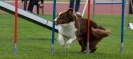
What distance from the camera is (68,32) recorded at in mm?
9289

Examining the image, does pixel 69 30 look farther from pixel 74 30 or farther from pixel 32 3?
pixel 32 3

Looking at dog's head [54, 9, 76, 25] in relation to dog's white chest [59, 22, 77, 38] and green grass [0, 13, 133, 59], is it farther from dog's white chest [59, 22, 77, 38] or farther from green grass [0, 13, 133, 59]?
green grass [0, 13, 133, 59]

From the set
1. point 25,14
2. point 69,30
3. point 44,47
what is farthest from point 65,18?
point 25,14

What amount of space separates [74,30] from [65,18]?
335mm

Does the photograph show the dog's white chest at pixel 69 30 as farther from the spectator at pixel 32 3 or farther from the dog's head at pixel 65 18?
the spectator at pixel 32 3

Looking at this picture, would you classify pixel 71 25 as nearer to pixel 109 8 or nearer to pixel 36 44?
pixel 36 44

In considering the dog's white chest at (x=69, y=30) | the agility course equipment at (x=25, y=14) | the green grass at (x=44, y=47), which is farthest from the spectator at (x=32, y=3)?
the dog's white chest at (x=69, y=30)

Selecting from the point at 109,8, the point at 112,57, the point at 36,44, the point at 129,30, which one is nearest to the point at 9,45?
the point at 36,44

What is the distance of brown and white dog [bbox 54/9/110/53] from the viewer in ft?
29.9

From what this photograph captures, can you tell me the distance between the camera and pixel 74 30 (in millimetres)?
9312

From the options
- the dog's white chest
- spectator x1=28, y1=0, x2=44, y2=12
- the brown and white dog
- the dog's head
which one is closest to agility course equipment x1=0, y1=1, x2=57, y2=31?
the brown and white dog

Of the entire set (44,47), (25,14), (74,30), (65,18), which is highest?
(65,18)

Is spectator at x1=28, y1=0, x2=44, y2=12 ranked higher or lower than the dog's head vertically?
lower

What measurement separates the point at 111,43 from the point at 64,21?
3.36m
